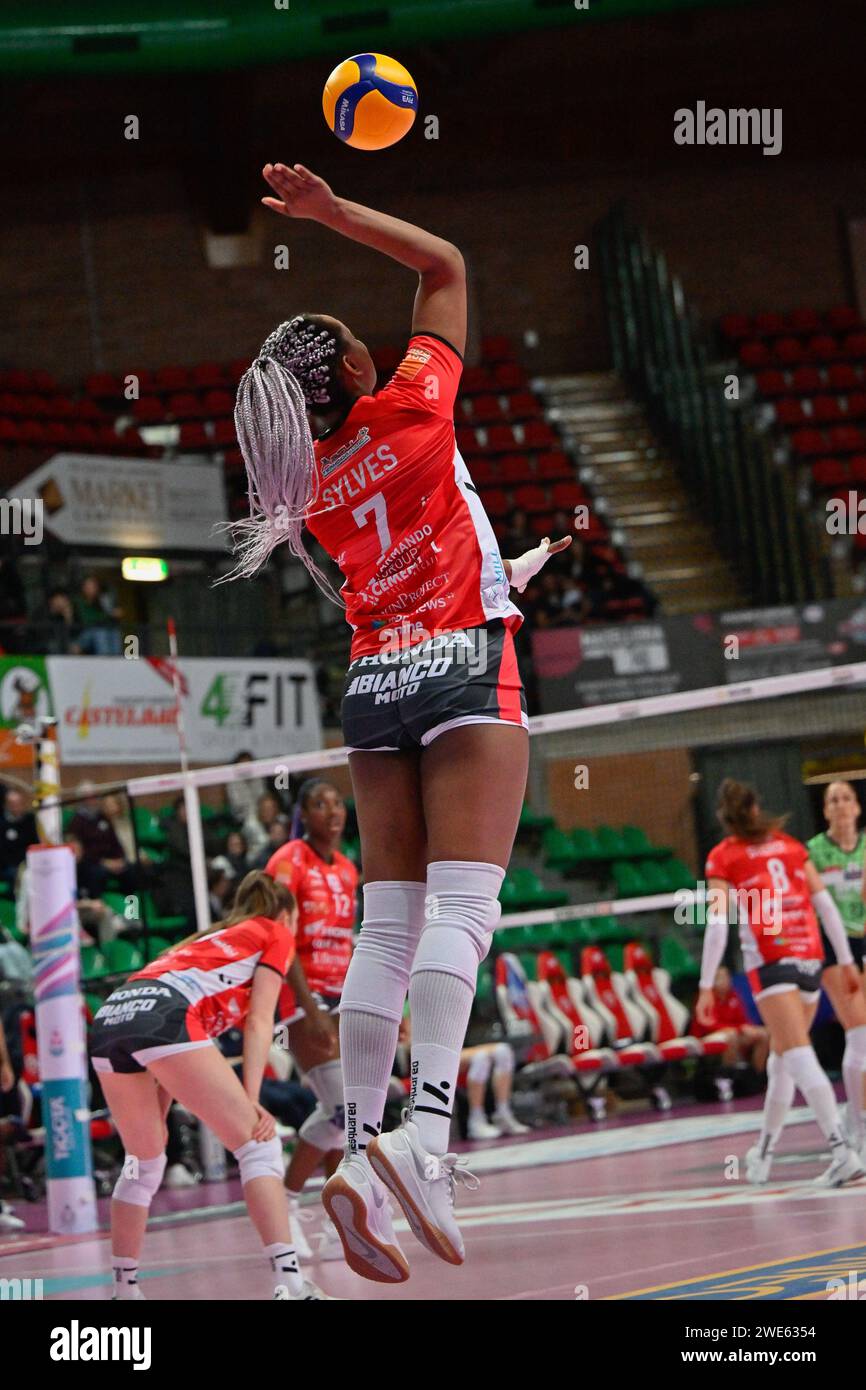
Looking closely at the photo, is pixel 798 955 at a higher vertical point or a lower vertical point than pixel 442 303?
lower

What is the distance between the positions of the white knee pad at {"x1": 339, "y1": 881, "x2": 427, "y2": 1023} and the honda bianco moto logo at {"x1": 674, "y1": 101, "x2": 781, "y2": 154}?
20656 millimetres

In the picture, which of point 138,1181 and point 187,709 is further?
point 187,709

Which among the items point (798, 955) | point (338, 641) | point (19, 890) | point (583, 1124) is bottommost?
point (583, 1124)

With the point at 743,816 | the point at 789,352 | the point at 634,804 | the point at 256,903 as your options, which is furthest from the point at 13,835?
the point at 789,352

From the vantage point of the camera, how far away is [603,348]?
23.2 m

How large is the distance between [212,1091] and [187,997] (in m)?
0.36

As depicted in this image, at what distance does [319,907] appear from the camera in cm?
776

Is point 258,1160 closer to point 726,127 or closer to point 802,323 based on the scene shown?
point 802,323

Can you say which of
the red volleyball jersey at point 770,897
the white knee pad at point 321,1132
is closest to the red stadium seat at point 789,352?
the red volleyball jersey at point 770,897

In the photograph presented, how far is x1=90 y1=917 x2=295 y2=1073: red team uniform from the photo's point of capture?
5660 millimetres

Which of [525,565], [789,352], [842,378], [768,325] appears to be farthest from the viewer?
[768,325]
